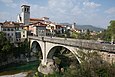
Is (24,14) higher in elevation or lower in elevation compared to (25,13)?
lower

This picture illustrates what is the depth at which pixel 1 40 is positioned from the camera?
37594 mm

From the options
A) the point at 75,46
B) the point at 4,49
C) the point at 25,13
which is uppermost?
the point at 25,13

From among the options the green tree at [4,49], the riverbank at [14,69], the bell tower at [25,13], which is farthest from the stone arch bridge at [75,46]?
the bell tower at [25,13]

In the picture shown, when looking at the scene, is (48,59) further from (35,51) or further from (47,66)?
(35,51)

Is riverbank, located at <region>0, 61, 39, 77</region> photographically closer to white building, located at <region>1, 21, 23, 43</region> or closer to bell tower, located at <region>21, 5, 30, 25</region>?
white building, located at <region>1, 21, 23, 43</region>

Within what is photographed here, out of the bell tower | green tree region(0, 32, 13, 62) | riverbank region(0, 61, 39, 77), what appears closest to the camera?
riverbank region(0, 61, 39, 77)

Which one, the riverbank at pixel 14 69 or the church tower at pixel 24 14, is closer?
the riverbank at pixel 14 69

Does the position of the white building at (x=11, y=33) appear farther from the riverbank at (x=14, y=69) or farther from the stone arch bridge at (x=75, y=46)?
the riverbank at (x=14, y=69)

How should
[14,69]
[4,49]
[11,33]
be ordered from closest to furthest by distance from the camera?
[14,69]
[4,49]
[11,33]

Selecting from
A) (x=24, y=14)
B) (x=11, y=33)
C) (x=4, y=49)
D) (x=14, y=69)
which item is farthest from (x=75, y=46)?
(x=24, y=14)

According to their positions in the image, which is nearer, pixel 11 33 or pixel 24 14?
pixel 11 33

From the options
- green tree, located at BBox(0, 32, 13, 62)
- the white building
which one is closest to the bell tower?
the white building

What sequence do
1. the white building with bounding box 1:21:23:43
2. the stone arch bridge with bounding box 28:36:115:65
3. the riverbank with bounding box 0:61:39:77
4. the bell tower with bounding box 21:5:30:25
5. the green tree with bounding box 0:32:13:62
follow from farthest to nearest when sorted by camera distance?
1. the bell tower with bounding box 21:5:30:25
2. the white building with bounding box 1:21:23:43
3. the green tree with bounding box 0:32:13:62
4. the riverbank with bounding box 0:61:39:77
5. the stone arch bridge with bounding box 28:36:115:65

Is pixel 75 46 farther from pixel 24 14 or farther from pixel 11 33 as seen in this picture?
pixel 24 14
